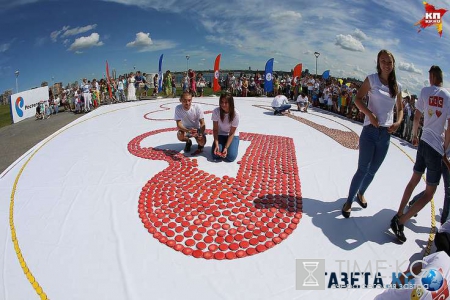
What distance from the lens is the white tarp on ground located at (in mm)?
2488

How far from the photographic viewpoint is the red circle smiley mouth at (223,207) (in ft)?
10.2

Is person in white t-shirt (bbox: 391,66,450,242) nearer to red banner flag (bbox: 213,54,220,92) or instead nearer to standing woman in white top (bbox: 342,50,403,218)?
standing woman in white top (bbox: 342,50,403,218)

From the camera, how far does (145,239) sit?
3.13 meters

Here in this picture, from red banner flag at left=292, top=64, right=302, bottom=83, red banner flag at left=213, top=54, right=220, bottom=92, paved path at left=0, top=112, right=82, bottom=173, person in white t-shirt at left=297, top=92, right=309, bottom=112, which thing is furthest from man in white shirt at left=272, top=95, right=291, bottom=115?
paved path at left=0, top=112, right=82, bottom=173

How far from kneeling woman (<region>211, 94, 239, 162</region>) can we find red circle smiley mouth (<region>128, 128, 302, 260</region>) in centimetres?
38

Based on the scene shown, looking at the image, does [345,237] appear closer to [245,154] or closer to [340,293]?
[340,293]

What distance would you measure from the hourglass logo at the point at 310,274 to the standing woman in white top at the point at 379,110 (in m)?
1.20

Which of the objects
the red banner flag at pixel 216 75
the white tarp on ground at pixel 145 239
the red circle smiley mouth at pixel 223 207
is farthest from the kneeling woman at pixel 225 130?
the red banner flag at pixel 216 75

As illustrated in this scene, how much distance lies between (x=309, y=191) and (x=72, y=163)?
4825 millimetres

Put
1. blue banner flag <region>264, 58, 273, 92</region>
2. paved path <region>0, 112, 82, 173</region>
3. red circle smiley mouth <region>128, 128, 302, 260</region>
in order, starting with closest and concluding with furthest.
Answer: red circle smiley mouth <region>128, 128, 302, 260</region>
paved path <region>0, 112, 82, 173</region>
blue banner flag <region>264, 58, 273, 92</region>

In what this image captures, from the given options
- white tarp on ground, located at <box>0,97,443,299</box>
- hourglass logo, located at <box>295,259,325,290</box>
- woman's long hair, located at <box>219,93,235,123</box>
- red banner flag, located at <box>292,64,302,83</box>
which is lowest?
hourglass logo, located at <box>295,259,325,290</box>

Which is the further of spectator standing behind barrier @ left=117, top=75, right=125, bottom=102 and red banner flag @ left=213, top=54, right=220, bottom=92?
red banner flag @ left=213, top=54, right=220, bottom=92

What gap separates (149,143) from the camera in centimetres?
693

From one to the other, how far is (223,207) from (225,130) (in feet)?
6.81
